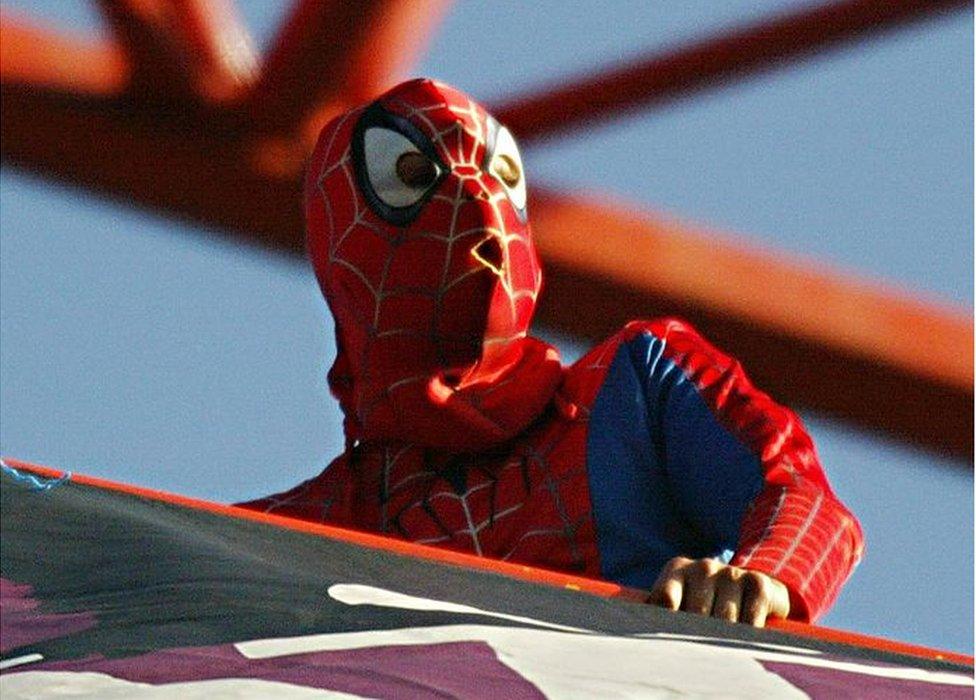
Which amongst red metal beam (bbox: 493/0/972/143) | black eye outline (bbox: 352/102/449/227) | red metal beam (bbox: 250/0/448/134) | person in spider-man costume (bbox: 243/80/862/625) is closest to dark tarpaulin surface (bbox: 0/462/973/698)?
person in spider-man costume (bbox: 243/80/862/625)

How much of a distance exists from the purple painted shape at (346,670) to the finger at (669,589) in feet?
1.48

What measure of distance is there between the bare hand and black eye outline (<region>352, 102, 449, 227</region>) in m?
0.86

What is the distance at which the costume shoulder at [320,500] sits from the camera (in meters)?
2.55

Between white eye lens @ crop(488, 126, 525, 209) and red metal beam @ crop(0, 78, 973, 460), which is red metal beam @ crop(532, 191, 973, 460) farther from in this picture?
white eye lens @ crop(488, 126, 525, 209)

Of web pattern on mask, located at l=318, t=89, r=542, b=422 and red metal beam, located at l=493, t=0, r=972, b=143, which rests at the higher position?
red metal beam, located at l=493, t=0, r=972, b=143

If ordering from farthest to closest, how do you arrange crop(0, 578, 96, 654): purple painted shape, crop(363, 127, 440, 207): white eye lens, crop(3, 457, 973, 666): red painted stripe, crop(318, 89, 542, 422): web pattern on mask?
crop(363, 127, 440, 207): white eye lens, crop(318, 89, 542, 422): web pattern on mask, crop(3, 457, 973, 666): red painted stripe, crop(0, 578, 96, 654): purple painted shape

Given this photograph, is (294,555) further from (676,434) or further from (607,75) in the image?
(607,75)

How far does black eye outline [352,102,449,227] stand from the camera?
2.79 meters

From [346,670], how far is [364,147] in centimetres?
142

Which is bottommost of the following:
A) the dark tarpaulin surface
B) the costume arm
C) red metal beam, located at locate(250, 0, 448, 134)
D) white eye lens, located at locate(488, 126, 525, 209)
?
the dark tarpaulin surface

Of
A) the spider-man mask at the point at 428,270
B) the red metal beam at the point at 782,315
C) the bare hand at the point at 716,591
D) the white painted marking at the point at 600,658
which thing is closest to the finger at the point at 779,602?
the bare hand at the point at 716,591

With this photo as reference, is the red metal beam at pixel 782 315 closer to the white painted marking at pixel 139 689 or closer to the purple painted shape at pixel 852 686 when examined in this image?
the purple painted shape at pixel 852 686

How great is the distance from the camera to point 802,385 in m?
3.09

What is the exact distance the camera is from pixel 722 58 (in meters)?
3.08
